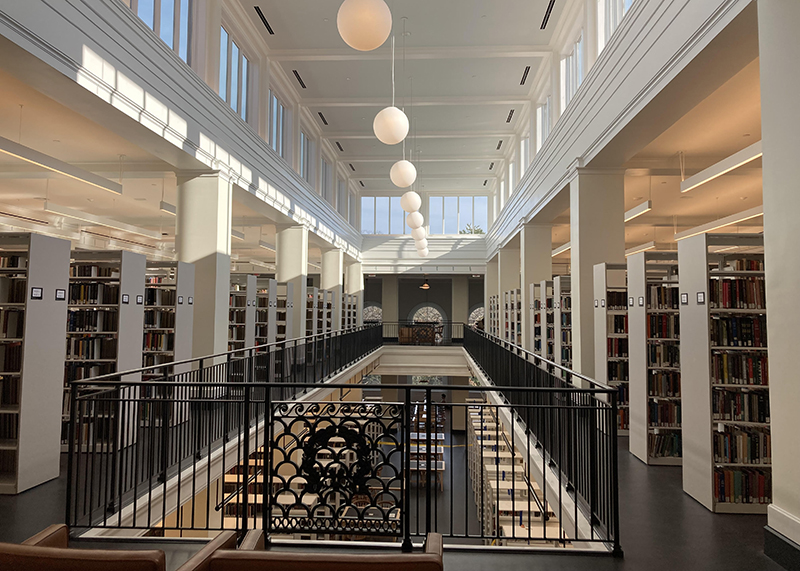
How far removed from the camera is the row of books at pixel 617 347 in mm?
6500

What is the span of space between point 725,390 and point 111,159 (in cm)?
952

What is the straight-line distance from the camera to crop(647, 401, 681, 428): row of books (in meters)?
5.39

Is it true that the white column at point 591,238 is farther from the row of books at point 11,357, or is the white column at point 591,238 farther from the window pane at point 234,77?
the row of books at point 11,357

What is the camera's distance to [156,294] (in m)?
7.00

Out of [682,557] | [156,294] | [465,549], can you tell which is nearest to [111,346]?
[156,294]

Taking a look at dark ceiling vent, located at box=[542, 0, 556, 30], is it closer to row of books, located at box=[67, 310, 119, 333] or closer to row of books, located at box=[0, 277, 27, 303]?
row of books, located at box=[67, 310, 119, 333]

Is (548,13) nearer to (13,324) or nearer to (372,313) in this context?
(13,324)

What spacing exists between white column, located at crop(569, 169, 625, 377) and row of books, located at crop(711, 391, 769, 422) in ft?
9.14

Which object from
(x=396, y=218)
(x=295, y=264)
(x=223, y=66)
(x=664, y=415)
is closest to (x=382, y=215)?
(x=396, y=218)

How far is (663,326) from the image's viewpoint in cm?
561

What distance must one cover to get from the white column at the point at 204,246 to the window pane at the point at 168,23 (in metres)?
1.87

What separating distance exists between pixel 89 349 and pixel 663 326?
6260 millimetres

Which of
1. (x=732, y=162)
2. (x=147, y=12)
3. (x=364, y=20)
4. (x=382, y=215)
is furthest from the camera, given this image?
(x=382, y=215)

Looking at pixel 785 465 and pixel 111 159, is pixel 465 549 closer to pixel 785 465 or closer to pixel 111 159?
pixel 785 465
